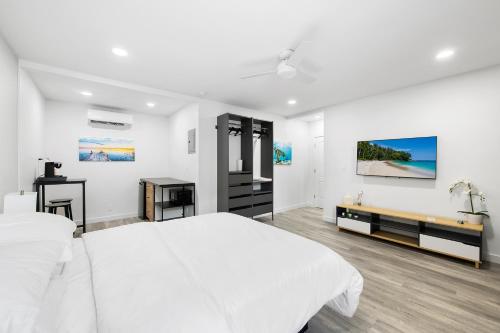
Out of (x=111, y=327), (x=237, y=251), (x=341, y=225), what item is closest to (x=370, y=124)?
(x=341, y=225)

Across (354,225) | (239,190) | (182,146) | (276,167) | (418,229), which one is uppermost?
(182,146)

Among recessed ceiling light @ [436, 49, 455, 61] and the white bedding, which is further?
recessed ceiling light @ [436, 49, 455, 61]

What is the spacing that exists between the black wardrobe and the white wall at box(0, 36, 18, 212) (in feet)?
9.12

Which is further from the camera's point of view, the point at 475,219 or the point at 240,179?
the point at 240,179

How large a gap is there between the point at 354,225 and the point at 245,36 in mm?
3485

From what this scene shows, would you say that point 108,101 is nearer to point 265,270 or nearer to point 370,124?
point 265,270

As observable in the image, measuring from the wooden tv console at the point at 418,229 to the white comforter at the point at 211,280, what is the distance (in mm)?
2221

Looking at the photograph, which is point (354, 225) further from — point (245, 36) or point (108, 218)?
point (108, 218)

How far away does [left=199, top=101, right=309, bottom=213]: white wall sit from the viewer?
4.17 metres

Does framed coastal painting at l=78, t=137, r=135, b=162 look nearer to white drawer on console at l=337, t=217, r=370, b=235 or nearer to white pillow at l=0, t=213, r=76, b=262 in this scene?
white pillow at l=0, t=213, r=76, b=262

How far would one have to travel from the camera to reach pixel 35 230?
1299 millimetres

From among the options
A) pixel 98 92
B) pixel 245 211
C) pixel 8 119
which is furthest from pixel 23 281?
pixel 98 92

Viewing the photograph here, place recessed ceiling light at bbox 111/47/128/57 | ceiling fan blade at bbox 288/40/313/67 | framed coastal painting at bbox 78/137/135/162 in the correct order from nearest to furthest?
ceiling fan blade at bbox 288/40/313/67
recessed ceiling light at bbox 111/47/128/57
framed coastal painting at bbox 78/137/135/162

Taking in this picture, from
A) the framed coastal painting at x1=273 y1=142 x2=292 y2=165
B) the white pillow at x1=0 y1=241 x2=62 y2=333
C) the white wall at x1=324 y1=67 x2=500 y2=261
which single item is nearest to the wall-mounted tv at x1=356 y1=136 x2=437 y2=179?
the white wall at x1=324 y1=67 x2=500 y2=261
